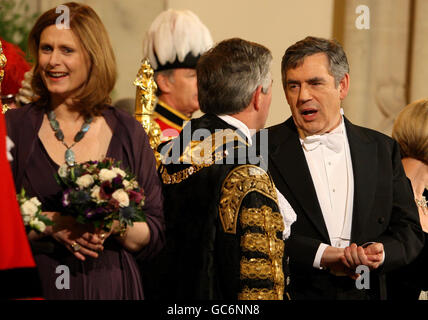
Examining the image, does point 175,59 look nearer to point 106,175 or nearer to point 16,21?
point 16,21

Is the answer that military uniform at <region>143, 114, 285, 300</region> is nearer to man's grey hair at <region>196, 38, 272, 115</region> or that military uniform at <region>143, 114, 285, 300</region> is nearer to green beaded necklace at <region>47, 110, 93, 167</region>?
man's grey hair at <region>196, 38, 272, 115</region>

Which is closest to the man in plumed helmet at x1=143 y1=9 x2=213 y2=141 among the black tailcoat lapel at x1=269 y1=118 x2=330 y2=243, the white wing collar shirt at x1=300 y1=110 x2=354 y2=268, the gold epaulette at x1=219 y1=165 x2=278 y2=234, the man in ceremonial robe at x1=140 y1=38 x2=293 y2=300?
the black tailcoat lapel at x1=269 y1=118 x2=330 y2=243

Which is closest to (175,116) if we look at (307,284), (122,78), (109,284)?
(122,78)

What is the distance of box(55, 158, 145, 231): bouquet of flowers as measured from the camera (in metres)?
2.93

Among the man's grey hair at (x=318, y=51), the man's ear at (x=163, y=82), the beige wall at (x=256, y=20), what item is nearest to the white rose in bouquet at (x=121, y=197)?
the man's grey hair at (x=318, y=51)

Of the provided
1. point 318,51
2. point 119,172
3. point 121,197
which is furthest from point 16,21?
point 121,197

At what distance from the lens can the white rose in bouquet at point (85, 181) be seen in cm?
→ 295

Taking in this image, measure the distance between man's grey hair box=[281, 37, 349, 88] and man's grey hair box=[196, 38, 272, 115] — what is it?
57 cm

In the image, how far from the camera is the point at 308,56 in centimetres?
390

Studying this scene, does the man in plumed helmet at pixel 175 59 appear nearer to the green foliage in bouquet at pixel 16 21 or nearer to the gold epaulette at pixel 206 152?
the green foliage in bouquet at pixel 16 21

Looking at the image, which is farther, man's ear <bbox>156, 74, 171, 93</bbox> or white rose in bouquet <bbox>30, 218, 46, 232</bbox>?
man's ear <bbox>156, 74, 171, 93</bbox>

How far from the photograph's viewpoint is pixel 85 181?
9.70ft

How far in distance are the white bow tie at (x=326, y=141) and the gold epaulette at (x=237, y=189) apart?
2.53 ft
